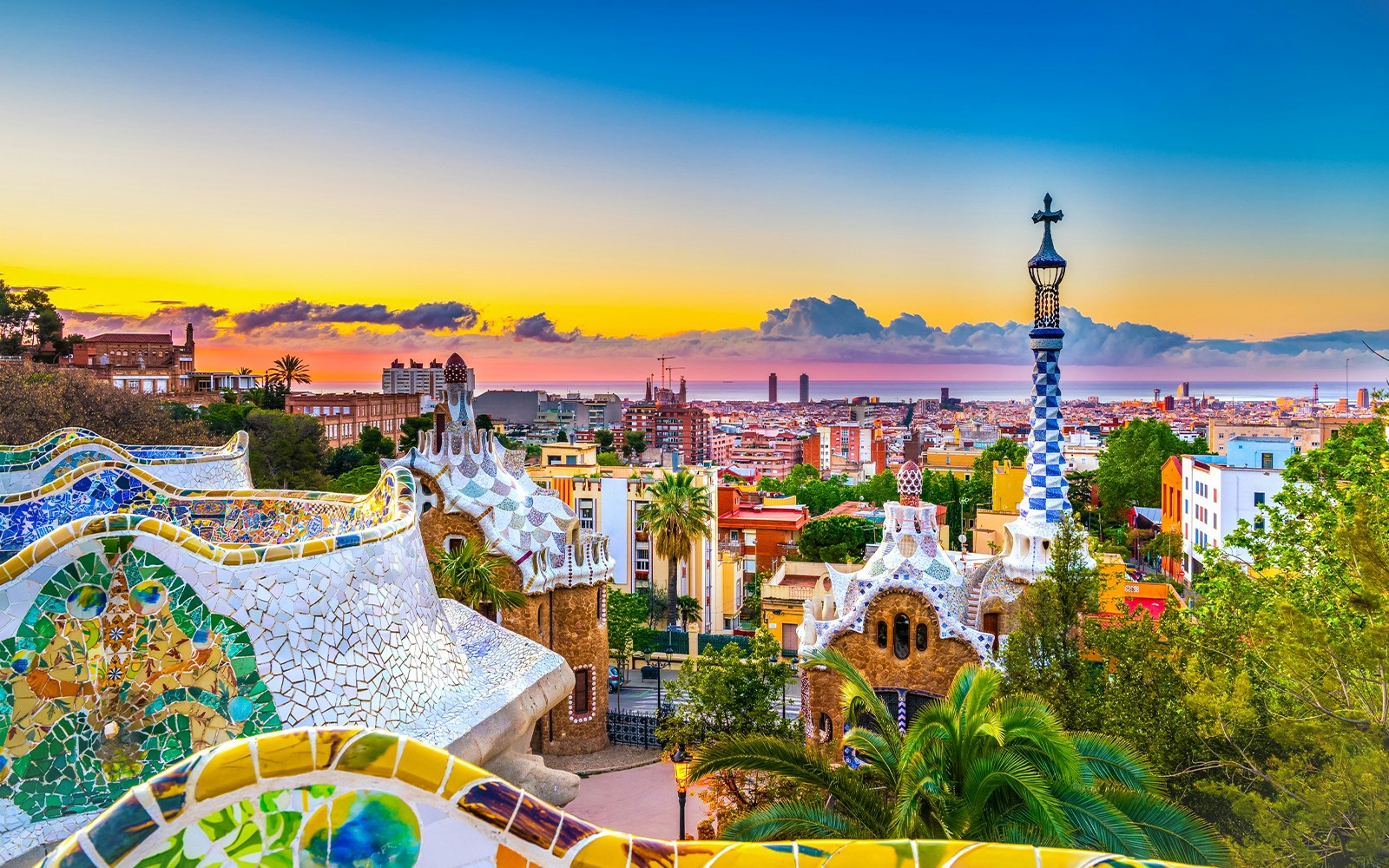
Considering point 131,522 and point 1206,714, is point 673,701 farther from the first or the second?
point 131,522

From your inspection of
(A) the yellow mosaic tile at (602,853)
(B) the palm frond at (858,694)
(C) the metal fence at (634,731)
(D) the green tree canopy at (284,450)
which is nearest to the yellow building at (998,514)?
(C) the metal fence at (634,731)

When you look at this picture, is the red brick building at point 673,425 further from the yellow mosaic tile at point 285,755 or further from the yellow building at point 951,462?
the yellow mosaic tile at point 285,755

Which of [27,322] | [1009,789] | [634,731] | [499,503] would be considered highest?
[27,322]

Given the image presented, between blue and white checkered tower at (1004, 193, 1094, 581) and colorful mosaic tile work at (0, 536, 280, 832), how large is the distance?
11194 mm

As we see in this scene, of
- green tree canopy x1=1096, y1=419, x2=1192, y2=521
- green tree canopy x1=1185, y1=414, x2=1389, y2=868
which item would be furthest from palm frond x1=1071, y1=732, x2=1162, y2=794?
green tree canopy x1=1096, y1=419, x2=1192, y2=521

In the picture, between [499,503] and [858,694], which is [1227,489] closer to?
[499,503]

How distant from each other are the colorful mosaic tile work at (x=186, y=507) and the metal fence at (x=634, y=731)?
11.1m

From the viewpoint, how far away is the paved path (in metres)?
14.1

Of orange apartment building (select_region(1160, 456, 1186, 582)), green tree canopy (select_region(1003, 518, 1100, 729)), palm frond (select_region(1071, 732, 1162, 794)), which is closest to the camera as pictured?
palm frond (select_region(1071, 732, 1162, 794))

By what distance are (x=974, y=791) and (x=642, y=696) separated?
56.5ft

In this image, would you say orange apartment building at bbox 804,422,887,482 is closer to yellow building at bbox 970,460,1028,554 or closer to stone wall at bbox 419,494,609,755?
yellow building at bbox 970,460,1028,554

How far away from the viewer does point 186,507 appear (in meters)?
8.53

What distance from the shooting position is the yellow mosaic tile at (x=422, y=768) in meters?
2.73

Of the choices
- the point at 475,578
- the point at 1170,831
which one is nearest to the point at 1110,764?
the point at 1170,831
